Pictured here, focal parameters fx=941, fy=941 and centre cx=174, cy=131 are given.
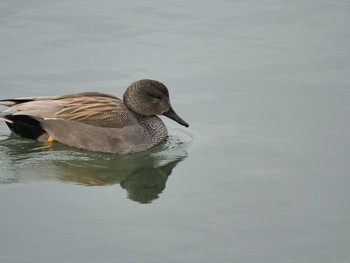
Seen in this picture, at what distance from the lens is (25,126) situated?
35.6ft

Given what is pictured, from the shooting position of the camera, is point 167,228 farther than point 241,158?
No

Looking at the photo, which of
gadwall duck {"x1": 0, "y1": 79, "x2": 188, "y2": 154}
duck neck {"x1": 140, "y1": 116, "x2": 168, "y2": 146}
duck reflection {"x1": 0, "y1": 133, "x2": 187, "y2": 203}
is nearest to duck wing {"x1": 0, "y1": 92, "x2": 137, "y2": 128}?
gadwall duck {"x1": 0, "y1": 79, "x2": 188, "y2": 154}

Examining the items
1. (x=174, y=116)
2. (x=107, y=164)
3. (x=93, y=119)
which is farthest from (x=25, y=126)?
(x=174, y=116)

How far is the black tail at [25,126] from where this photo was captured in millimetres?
10742

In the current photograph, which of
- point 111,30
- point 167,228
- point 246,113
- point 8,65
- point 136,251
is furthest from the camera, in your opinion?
point 111,30

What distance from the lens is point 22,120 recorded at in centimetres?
1076

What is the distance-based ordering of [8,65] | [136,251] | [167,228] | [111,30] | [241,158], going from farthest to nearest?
[111,30]
[8,65]
[241,158]
[167,228]
[136,251]

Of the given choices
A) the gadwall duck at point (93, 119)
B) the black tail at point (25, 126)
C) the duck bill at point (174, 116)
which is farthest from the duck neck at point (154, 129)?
the black tail at point (25, 126)

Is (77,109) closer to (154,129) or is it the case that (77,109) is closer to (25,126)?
(25,126)

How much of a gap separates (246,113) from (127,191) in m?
2.47

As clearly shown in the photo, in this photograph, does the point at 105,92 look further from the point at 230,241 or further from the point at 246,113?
the point at 230,241

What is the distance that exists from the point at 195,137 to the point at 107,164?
3.90 ft

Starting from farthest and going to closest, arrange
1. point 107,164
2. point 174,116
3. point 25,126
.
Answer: point 174,116 < point 25,126 < point 107,164

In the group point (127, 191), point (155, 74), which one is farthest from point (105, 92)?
point (127, 191)
